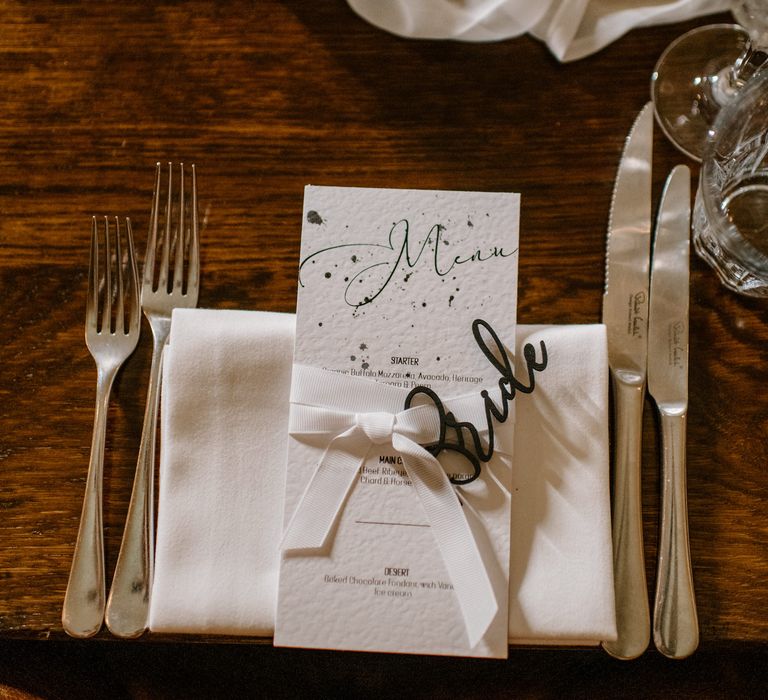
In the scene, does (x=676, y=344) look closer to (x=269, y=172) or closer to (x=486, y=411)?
(x=486, y=411)

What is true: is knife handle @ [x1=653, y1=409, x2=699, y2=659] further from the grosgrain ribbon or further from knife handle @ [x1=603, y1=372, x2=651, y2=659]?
the grosgrain ribbon

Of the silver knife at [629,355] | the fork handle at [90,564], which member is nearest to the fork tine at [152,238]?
the fork handle at [90,564]

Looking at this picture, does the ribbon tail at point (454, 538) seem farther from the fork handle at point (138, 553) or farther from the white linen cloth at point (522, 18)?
the white linen cloth at point (522, 18)

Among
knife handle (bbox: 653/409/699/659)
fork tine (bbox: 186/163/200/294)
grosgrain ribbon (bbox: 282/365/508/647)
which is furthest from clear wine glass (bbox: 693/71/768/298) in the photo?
fork tine (bbox: 186/163/200/294)

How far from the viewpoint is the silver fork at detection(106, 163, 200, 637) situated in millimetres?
495

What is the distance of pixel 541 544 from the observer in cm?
48

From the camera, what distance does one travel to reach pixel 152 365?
538mm

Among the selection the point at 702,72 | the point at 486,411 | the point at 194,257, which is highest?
the point at 702,72

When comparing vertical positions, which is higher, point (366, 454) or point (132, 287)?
point (132, 287)

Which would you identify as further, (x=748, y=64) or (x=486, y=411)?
(x=748, y=64)

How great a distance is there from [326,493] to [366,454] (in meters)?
0.04

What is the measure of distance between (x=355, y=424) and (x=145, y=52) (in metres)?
0.39

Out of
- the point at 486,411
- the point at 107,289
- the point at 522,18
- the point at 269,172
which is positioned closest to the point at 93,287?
the point at 107,289

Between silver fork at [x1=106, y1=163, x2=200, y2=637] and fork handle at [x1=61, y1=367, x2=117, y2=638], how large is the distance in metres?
0.01
